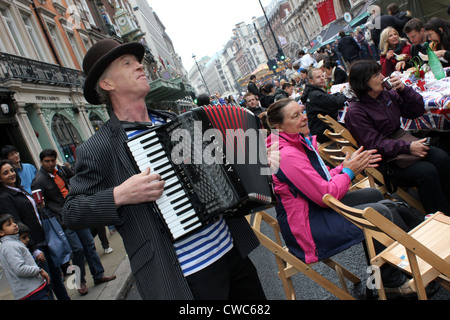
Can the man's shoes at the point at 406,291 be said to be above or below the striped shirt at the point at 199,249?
below

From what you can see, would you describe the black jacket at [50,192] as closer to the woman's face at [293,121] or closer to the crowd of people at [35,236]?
the crowd of people at [35,236]

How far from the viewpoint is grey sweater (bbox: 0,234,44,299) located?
3557mm

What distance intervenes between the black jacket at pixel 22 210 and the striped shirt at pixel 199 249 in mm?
3275

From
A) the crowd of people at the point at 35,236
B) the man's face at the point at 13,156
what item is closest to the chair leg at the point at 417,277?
the crowd of people at the point at 35,236

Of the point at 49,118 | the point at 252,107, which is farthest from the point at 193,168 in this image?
the point at 49,118

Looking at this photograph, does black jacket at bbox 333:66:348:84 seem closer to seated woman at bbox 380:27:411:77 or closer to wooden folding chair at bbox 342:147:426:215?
seated woman at bbox 380:27:411:77

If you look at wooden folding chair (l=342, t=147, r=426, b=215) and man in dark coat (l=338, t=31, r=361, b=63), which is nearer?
wooden folding chair (l=342, t=147, r=426, b=215)

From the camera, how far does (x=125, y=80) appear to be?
1.89m

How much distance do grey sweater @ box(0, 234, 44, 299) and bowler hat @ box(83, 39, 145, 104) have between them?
2.47 meters

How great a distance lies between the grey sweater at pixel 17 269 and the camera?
3557mm

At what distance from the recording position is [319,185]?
245 centimetres

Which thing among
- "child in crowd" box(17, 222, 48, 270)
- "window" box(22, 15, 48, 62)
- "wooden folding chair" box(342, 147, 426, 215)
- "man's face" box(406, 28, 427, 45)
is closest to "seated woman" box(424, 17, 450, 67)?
"man's face" box(406, 28, 427, 45)

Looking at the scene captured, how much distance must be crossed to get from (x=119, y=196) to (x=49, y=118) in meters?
12.9
